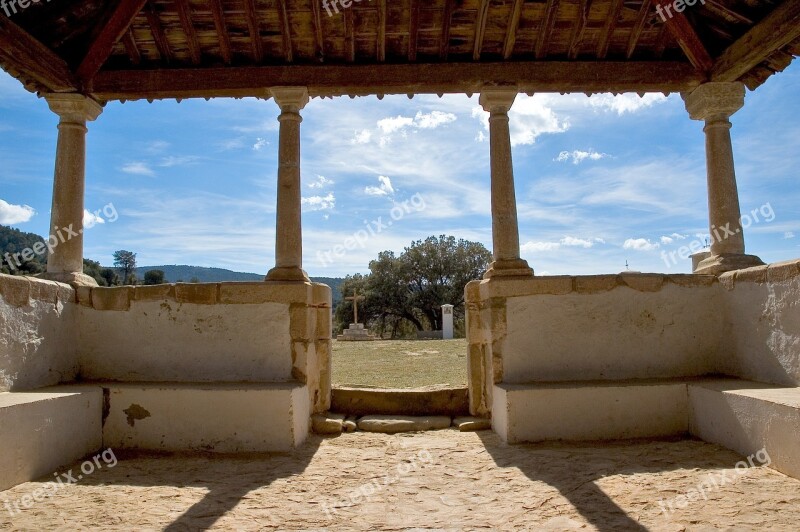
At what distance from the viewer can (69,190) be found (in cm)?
542

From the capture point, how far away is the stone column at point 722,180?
209 inches

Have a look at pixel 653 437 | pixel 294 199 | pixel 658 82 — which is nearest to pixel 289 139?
pixel 294 199

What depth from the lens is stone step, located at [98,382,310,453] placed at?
4.46 meters

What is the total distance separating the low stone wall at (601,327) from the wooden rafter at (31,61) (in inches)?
185

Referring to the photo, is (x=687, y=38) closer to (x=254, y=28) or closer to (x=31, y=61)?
(x=254, y=28)

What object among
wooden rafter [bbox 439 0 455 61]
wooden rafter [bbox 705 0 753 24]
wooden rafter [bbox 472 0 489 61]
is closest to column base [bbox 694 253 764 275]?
wooden rafter [bbox 705 0 753 24]

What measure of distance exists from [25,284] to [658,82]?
6.39 m

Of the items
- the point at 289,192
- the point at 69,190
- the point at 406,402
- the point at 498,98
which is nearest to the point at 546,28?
the point at 498,98

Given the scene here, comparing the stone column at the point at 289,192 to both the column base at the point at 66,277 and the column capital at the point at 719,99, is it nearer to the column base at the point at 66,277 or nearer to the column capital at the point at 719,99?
the column base at the point at 66,277

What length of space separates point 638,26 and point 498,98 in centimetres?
157

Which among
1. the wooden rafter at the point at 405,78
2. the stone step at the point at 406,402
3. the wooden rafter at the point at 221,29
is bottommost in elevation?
the stone step at the point at 406,402

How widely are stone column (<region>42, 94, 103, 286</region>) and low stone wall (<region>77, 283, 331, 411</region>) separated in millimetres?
374
